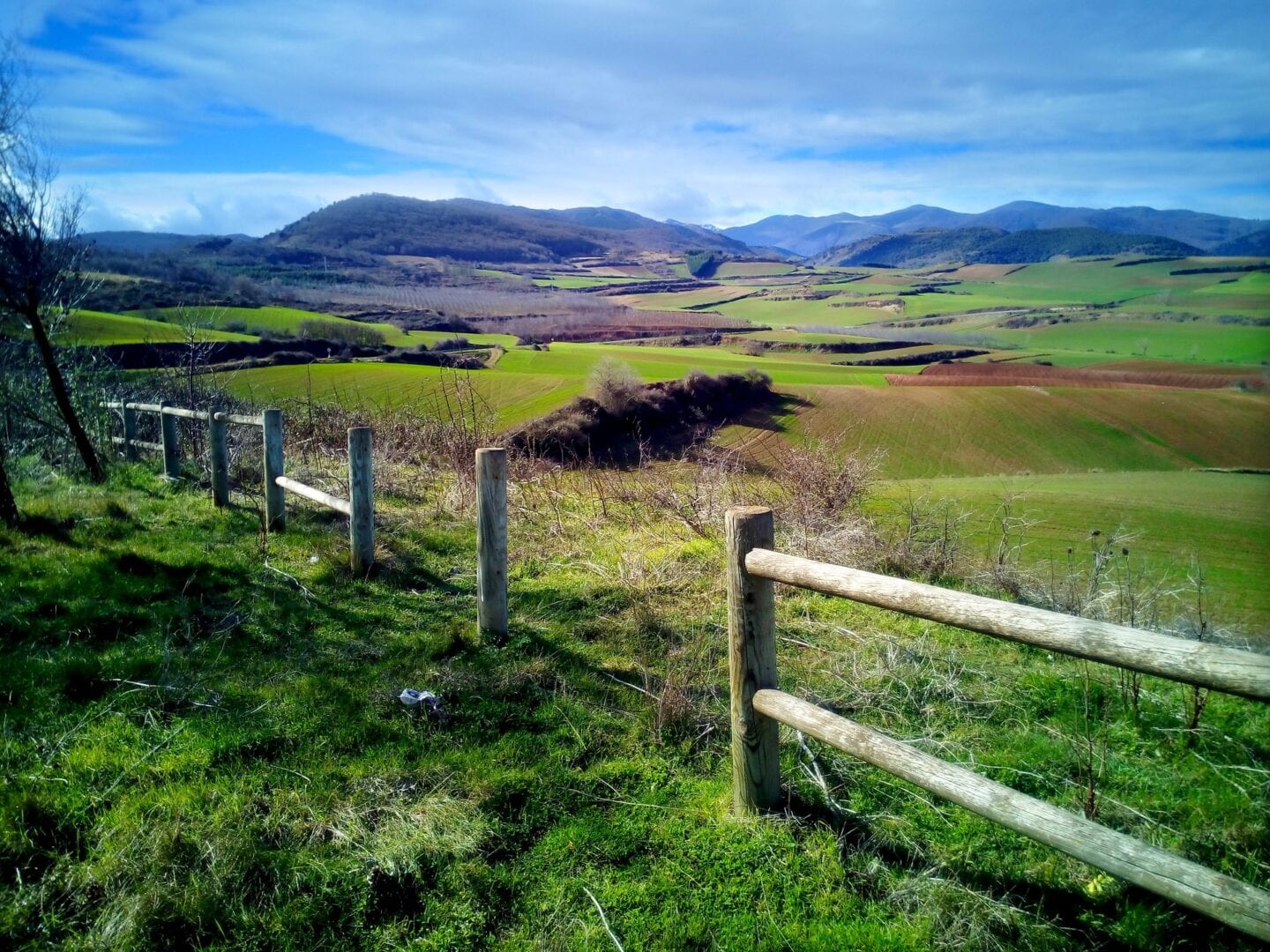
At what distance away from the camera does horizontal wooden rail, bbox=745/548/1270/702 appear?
1769mm

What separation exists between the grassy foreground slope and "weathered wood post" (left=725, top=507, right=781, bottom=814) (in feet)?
0.54

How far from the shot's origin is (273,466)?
7316 mm

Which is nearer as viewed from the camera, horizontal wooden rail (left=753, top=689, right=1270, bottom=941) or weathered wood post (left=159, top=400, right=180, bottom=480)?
horizontal wooden rail (left=753, top=689, right=1270, bottom=941)

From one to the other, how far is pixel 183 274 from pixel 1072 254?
570 feet

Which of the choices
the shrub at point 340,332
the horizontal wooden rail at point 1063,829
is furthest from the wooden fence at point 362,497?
the shrub at point 340,332

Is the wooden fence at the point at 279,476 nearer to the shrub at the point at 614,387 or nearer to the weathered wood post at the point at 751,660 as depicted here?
the weathered wood post at the point at 751,660

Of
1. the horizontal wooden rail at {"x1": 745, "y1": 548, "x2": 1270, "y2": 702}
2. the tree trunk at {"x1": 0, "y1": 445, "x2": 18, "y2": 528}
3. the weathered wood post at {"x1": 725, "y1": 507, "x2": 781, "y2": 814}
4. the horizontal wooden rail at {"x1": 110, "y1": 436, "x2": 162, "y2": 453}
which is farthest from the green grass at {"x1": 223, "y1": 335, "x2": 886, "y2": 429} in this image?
the horizontal wooden rail at {"x1": 745, "y1": 548, "x2": 1270, "y2": 702}

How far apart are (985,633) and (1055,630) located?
0.19 m

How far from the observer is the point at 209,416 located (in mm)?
8273

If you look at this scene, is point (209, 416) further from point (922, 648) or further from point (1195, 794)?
point (1195, 794)

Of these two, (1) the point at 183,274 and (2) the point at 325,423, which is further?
(1) the point at 183,274

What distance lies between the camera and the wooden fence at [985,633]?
1809mm

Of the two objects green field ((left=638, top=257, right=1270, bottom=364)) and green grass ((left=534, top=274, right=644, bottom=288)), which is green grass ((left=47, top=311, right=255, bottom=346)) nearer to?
green field ((left=638, top=257, right=1270, bottom=364))

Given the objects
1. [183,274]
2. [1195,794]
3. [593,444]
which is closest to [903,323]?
[593,444]
